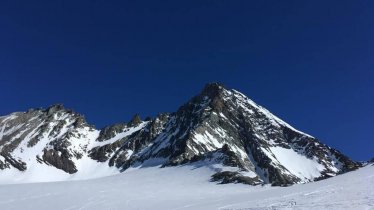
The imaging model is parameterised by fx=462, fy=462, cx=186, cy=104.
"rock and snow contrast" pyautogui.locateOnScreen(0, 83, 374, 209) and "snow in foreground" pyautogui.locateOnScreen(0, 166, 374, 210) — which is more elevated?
"rock and snow contrast" pyautogui.locateOnScreen(0, 83, 374, 209)

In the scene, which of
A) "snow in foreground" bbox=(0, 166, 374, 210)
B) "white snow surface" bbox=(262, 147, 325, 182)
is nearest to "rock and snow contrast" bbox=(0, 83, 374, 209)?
"snow in foreground" bbox=(0, 166, 374, 210)

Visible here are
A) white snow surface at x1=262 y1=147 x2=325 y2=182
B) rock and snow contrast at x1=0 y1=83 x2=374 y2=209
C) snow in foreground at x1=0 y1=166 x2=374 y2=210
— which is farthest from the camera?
white snow surface at x1=262 y1=147 x2=325 y2=182

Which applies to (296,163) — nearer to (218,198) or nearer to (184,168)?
(184,168)

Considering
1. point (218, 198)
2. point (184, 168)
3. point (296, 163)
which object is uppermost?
point (296, 163)

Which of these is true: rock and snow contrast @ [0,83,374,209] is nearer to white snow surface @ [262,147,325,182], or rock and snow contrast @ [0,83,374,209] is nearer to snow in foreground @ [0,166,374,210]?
snow in foreground @ [0,166,374,210]

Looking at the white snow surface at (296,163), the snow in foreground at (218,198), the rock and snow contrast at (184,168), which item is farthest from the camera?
the white snow surface at (296,163)

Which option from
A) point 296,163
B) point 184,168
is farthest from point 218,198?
point 296,163

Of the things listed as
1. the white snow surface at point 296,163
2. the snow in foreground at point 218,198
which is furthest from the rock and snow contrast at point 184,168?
the white snow surface at point 296,163

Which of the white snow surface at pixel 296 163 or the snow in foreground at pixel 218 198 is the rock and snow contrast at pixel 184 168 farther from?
A: the white snow surface at pixel 296 163

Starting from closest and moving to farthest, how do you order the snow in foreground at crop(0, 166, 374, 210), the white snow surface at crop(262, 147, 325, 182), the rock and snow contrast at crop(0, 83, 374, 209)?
the snow in foreground at crop(0, 166, 374, 210) → the rock and snow contrast at crop(0, 83, 374, 209) → the white snow surface at crop(262, 147, 325, 182)

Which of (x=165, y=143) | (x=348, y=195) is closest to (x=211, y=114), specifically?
(x=165, y=143)

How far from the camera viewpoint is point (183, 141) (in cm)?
15512

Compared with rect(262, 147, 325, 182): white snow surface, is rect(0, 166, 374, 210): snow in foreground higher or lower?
lower

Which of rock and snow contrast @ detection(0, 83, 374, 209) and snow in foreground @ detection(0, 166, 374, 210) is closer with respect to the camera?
snow in foreground @ detection(0, 166, 374, 210)
